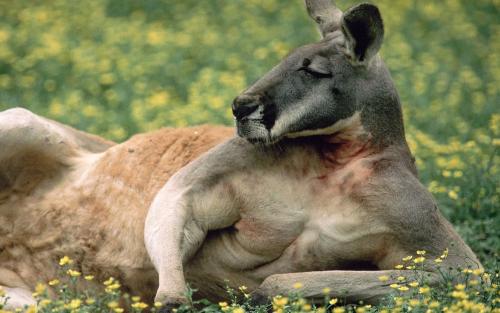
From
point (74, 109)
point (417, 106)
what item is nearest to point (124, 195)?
point (74, 109)

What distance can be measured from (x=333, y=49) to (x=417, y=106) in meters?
4.79

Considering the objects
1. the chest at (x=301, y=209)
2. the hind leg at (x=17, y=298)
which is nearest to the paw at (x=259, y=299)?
the chest at (x=301, y=209)

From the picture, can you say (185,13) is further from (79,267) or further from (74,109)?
(79,267)

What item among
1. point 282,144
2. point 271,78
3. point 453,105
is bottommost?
point 453,105

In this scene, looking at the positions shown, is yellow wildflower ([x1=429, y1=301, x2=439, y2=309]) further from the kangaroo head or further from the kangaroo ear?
the kangaroo ear

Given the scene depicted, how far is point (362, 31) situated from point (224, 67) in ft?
17.9

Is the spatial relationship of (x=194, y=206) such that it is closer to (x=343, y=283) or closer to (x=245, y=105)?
(x=245, y=105)

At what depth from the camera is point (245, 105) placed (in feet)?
16.0

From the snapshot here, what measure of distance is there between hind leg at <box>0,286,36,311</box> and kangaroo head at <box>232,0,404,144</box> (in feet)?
4.88

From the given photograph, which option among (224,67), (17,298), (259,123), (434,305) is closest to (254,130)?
(259,123)

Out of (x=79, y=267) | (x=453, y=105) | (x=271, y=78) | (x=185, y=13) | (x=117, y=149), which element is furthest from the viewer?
(x=185, y=13)

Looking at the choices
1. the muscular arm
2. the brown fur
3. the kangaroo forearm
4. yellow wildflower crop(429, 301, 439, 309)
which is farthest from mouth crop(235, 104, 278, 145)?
yellow wildflower crop(429, 301, 439, 309)

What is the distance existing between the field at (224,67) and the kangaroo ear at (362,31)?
1.97 metres

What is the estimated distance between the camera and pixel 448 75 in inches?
420
